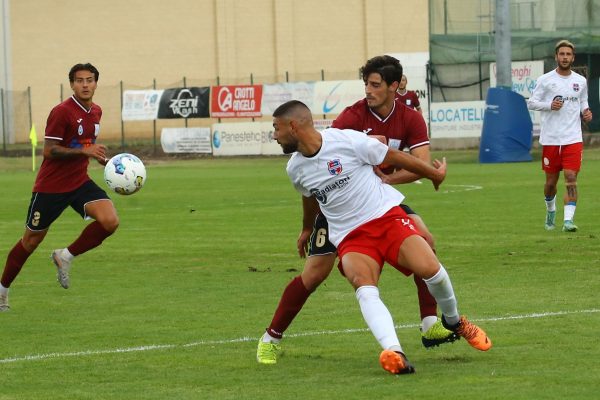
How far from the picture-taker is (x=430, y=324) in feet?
28.8

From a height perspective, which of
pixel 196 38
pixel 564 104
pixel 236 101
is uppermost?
pixel 196 38

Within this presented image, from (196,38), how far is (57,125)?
47.0m

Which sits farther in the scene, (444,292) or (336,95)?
(336,95)

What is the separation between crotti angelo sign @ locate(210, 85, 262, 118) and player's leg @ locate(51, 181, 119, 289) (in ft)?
105

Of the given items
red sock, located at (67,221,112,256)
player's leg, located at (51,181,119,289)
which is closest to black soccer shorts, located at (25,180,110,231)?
player's leg, located at (51,181,119,289)

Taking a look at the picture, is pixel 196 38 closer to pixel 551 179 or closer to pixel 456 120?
pixel 456 120

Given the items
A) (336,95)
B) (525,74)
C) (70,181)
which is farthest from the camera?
(336,95)

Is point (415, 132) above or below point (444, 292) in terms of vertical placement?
above

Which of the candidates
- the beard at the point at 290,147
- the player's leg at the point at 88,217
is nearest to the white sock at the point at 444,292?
the beard at the point at 290,147

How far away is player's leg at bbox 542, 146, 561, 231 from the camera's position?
17328mm

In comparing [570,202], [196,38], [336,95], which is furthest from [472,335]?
[196,38]

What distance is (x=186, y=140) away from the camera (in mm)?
45594

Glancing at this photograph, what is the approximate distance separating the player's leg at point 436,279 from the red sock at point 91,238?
4.76 meters

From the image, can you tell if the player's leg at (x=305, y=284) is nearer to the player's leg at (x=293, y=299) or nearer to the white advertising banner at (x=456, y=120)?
the player's leg at (x=293, y=299)
